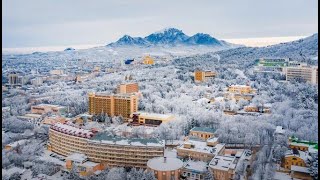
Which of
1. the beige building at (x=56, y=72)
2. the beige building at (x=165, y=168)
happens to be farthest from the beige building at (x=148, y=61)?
the beige building at (x=165, y=168)

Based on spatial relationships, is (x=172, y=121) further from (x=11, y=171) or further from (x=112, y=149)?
(x=11, y=171)

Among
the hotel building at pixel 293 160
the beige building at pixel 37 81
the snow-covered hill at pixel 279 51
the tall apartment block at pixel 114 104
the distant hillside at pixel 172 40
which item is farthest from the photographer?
the distant hillside at pixel 172 40

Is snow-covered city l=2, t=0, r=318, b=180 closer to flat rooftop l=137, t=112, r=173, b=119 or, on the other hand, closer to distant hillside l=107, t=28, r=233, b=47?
flat rooftop l=137, t=112, r=173, b=119

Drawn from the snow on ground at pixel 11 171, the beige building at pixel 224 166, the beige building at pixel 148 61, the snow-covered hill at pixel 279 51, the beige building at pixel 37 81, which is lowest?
the snow on ground at pixel 11 171

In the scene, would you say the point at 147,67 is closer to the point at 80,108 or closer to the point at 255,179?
the point at 80,108

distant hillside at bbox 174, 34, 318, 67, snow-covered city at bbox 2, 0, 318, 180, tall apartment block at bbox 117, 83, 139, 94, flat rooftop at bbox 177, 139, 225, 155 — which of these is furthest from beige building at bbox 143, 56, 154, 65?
flat rooftop at bbox 177, 139, 225, 155

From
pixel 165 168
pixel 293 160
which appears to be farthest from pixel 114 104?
pixel 293 160

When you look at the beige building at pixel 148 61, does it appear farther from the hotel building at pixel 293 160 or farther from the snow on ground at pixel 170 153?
the hotel building at pixel 293 160

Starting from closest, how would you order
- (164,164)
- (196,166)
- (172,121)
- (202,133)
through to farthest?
(164,164)
(196,166)
(202,133)
(172,121)
